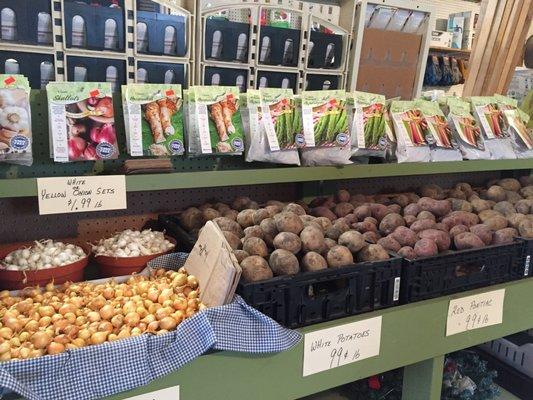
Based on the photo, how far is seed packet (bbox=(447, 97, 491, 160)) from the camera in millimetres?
1963

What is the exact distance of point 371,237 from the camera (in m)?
1.43

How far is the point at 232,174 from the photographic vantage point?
4.91 ft

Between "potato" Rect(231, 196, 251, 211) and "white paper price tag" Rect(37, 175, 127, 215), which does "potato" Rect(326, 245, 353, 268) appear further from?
"white paper price tag" Rect(37, 175, 127, 215)

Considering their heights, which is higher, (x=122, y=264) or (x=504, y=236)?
(x=504, y=236)

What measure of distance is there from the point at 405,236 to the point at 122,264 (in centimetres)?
84

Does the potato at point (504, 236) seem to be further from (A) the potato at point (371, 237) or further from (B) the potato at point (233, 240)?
(B) the potato at point (233, 240)

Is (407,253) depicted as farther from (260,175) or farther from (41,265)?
(41,265)

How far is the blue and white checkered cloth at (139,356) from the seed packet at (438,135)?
3.68 ft

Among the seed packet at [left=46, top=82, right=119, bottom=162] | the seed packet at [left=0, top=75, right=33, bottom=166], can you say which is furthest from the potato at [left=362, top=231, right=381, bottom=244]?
the seed packet at [left=0, top=75, right=33, bottom=166]

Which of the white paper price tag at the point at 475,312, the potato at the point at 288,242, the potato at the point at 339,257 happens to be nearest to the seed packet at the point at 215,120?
the potato at the point at 288,242

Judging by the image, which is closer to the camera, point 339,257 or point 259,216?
point 339,257

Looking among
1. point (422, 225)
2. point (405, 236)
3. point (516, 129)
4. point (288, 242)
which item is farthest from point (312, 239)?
point (516, 129)

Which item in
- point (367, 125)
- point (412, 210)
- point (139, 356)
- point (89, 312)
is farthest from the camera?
point (367, 125)

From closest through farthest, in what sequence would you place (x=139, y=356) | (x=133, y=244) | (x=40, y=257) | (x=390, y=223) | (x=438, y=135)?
(x=139, y=356) → (x=40, y=257) → (x=133, y=244) → (x=390, y=223) → (x=438, y=135)
